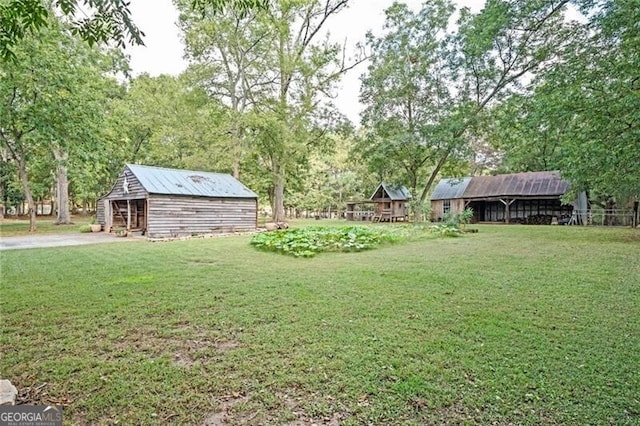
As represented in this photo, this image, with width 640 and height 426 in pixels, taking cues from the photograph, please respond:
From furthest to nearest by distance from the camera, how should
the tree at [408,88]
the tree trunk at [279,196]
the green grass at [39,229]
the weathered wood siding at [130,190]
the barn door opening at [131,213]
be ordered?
the tree trunk at [279,196]
the tree at [408,88]
the barn door opening at [131,213]
the green grass at [39,229]
the weathered wood siding at [130,190]

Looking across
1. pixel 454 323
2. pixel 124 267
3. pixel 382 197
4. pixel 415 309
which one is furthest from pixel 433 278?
pixel 382 197

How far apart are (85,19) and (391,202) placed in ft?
89.5

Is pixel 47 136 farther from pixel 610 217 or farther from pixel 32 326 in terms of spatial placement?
pixel 610 217

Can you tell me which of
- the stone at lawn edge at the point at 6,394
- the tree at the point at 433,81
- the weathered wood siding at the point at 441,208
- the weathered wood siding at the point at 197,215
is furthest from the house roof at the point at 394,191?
the stone at lawn edge at the point at 6,394

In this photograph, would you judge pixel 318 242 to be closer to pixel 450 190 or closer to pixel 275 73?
pixel 275 73

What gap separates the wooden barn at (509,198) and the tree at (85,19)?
900 inches

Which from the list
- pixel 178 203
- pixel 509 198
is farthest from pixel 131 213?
pixel 509 198

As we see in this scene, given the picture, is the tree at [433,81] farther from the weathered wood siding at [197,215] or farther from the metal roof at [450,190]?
the weathered wood siding at [197,215]

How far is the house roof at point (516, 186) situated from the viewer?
2231cm

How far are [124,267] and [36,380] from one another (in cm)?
472

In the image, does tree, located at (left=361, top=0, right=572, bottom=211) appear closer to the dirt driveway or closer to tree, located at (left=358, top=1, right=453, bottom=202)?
tree, located at (left=358, top=1, right=453, bottom=202)

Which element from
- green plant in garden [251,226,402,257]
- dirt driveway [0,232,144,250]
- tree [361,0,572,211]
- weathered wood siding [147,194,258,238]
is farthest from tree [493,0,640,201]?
dirt driveway [0,232,144,250]

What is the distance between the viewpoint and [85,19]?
3.25m

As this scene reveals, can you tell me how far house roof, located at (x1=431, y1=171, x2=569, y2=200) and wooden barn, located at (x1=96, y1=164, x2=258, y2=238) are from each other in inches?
681
